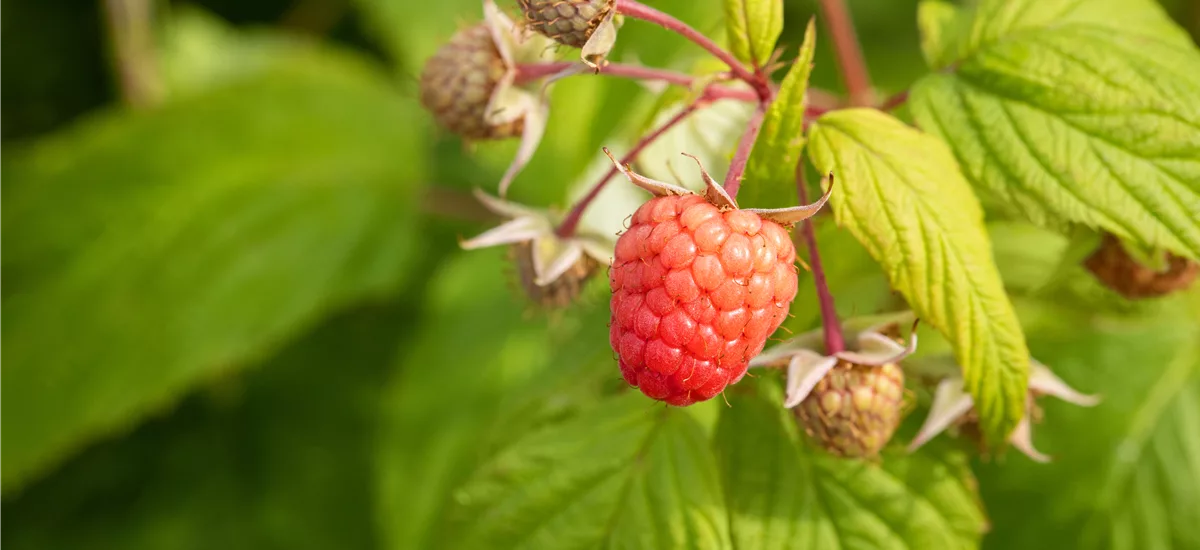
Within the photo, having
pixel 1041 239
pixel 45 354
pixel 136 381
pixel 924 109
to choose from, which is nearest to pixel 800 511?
pixel 924 109

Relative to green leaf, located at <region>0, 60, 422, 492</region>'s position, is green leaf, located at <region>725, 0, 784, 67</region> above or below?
above

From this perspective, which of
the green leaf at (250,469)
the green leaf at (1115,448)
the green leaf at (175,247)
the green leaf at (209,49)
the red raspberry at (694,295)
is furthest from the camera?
the green leaf at (209,49)

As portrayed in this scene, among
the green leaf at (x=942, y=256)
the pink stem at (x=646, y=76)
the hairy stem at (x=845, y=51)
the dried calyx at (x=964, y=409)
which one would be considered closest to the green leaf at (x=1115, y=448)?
the dried calyx at (x=964, y=409)

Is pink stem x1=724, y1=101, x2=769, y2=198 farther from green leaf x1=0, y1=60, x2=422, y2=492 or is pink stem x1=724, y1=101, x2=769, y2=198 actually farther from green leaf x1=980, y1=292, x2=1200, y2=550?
green leaf x1=0, y1=60, x2=422, y2=492

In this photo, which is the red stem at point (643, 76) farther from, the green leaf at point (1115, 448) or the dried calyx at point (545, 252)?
the green leaf at point (1115, 448)

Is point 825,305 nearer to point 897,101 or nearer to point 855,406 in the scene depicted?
point 855,406

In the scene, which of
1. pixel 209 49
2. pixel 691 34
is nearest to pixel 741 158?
pixel 691 34

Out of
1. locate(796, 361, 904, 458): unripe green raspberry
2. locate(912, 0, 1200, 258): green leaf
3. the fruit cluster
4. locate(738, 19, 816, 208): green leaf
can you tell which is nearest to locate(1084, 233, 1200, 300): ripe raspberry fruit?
the fruit cluster
